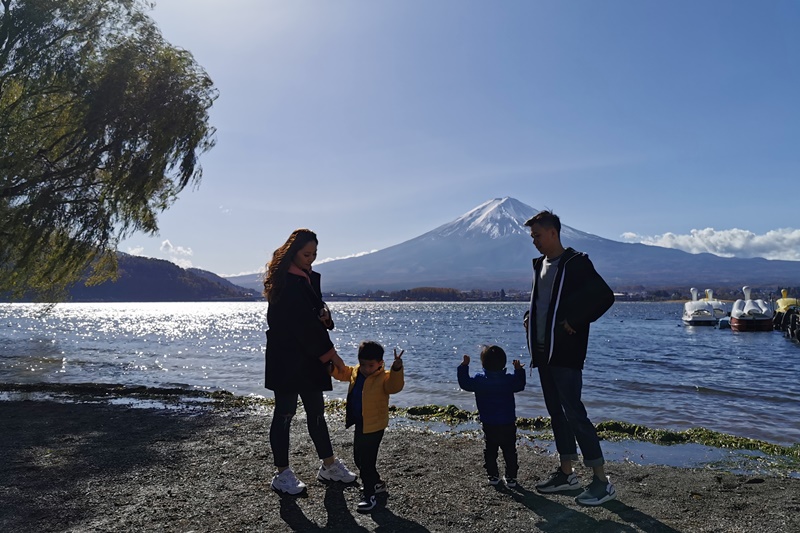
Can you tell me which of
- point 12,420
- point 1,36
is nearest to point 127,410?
point 12,420

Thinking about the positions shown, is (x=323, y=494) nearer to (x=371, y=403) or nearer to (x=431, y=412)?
(x=371, y=403)

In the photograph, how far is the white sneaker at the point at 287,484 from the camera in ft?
15.6

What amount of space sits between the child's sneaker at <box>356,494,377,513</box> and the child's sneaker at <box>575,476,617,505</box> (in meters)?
1.67

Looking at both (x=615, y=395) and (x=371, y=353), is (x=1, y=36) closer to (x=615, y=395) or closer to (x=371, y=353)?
(x=371, y=353)

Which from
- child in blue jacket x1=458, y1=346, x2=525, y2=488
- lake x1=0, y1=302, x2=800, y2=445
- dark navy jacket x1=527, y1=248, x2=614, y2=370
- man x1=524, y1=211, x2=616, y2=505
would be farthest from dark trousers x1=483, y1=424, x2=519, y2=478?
lake x1=0, y1=302, x2=800, y2=445

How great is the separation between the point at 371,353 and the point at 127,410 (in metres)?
7.37

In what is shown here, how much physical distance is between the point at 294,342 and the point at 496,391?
1842 mm

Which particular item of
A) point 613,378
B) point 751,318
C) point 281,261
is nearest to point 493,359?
point 281,261

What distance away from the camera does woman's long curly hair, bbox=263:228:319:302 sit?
480cm

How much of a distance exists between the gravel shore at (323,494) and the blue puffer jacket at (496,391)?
64 cm

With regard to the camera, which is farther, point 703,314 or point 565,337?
point 703,314

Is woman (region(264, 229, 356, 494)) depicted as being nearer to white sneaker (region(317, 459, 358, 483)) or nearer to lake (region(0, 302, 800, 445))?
white sneaker (region(317, 459, 358, 483))

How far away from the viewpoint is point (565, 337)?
4590 millimetres

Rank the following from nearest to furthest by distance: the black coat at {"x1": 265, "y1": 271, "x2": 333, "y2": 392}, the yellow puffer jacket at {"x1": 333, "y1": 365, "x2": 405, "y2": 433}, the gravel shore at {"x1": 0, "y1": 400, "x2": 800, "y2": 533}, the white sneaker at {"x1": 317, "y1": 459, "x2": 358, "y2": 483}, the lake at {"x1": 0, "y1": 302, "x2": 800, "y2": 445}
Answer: the gravel shore at {"x1": 0, "y1": 400, "x2": 800, "y2": 533} < the yellow puffer jacket at {"x1": 333, "y1": 365, "x2": 405, "y2": 433} < the black coat at {"x1": 265, "y1": 271, "x2": 333, "y2": 392} < the white sneaker at {"x1": 317, "y1": 459, "x2": 358, "y2": 483} < the lake at {"x1": 0, "y1": 302, "x2": 800, "y2": 445}
